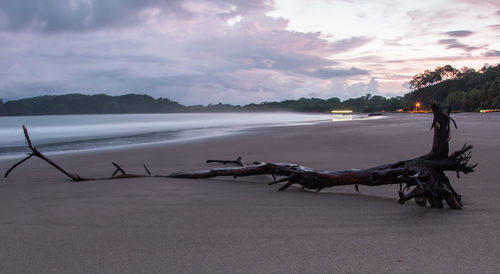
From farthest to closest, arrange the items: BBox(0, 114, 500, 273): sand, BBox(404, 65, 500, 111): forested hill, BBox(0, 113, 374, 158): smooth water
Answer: BBox(404, 65, 500, 111): forested hill, BBox(0, 113, 374, 158): smooth water, BBox(0, 114, 500, 273): sand

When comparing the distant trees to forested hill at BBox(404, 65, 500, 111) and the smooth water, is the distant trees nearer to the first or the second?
forested hill at BBox(404, 65, 500, 111)

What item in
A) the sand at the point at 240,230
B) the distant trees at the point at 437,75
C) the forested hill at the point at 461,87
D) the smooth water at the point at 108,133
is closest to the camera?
the sand at the point at 240,230

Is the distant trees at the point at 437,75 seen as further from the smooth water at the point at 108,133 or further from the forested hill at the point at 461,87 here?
the smooth water at the point at 108,133

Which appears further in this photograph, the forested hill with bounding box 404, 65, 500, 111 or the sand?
the forested hill with bounding box 404, 65, 500, 111

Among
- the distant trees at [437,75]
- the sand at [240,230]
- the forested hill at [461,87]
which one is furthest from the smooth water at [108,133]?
the distant trees at [437,75]

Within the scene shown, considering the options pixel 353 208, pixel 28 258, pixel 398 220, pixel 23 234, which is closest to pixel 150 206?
pixel 23 234

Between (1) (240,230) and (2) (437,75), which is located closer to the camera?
(1) (240,230)

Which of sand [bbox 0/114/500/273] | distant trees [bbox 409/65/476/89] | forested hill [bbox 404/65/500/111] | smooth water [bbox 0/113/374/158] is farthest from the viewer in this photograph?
distant trees [bbox 409/65/476/89]

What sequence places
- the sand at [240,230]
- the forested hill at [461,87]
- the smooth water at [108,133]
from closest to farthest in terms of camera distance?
the sand at [240,230], the smooth water at [108,133], the forested hill at [461,87]

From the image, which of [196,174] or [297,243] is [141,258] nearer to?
[297,243]

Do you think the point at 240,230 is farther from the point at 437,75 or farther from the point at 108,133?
the point at 437,75

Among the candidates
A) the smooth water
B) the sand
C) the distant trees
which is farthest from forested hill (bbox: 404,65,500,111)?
the sand

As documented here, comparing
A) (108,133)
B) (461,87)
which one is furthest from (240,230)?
(461,87)

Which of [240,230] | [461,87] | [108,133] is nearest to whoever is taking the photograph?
[240,230]
